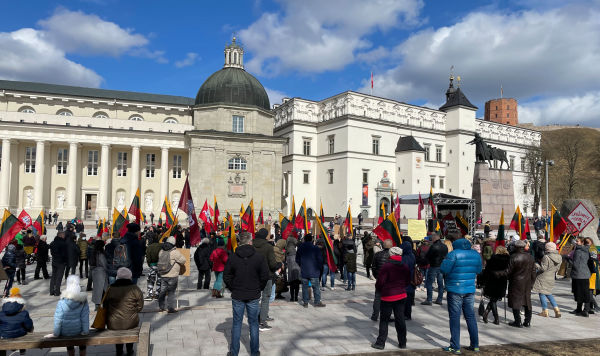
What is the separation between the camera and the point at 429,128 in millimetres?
61031

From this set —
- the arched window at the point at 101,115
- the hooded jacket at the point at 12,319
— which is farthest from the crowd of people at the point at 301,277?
the arched window at the point at 101,115

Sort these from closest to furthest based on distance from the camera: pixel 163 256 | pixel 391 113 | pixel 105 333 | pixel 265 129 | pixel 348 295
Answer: pixel 105 333 → pixel 163 256 → pixel 348 295 → pixel 265 129 → pixel 391 113

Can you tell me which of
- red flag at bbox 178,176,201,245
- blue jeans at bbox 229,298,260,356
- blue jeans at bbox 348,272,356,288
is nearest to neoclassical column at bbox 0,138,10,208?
red flag at bbox 178,176,201,245

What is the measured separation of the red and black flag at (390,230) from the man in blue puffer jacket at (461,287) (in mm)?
3708

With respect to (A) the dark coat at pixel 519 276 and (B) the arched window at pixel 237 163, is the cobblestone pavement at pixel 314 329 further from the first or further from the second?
(B) the arched window at pixel 237 163

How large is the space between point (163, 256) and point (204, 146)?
123 ft

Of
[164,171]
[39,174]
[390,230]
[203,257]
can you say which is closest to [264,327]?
[390,230]

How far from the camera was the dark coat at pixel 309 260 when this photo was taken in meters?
10.3

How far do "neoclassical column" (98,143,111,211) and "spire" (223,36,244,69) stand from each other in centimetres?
1870

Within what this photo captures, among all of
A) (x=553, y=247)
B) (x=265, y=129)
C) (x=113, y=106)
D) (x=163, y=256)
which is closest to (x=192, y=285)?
(x=163, y=256)

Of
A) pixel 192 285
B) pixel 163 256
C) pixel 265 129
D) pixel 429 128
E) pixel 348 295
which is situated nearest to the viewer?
pixel 163 256

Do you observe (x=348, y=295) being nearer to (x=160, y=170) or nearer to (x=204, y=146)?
(x=204, y=146)

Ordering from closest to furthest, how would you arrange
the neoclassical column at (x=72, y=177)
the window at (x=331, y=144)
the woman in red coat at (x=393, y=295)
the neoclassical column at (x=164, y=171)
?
1. the woman in red coat at (x=393, y=295)
2. the neoclassical column at (x=72, y=177)
3. the neoclassical column at (x=164, y=171)
4. the window at (x=331, y=144)

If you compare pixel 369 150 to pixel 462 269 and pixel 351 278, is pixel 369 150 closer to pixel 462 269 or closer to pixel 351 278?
pixel 351 278
